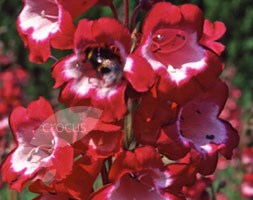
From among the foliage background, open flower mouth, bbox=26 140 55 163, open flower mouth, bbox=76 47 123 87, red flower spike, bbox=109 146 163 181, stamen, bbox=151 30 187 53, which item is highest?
open flower mouth, bbox=76 47 123 87

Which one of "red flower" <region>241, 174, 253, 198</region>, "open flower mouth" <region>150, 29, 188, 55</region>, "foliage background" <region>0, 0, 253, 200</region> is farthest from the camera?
"foliage background" <region>0, 0, 253, 200</region>

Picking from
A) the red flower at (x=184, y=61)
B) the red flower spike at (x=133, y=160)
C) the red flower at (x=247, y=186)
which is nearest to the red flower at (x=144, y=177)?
the red flower spike at (x=133, y=160)

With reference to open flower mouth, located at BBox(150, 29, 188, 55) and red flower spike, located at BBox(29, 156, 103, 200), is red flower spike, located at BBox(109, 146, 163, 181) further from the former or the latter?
open flower mouth, located at BBox(150, 29, 188, 55)

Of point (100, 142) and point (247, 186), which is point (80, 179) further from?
point (247, 186)

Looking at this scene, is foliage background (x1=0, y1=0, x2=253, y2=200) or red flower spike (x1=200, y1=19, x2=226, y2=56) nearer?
red flower spike (x1=200, y1=19, x2=226, y2=56)

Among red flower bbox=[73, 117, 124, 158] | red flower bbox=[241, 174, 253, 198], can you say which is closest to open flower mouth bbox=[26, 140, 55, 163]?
red flower bbox=[73, 117, 124, 158]

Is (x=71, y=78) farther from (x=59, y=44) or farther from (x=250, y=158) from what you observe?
(x=250, y=158)

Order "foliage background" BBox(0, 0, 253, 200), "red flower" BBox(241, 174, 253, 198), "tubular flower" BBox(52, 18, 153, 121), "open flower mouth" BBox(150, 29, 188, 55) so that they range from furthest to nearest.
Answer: "foliage background" BBox(0, 0, 253, 200) → "red flower" BBox(241, 174, 253, 198) → "open flower mouth" BBox(150, 29, 188, 55) → "tubular flower" BBox(52, 18, 153, 121)
